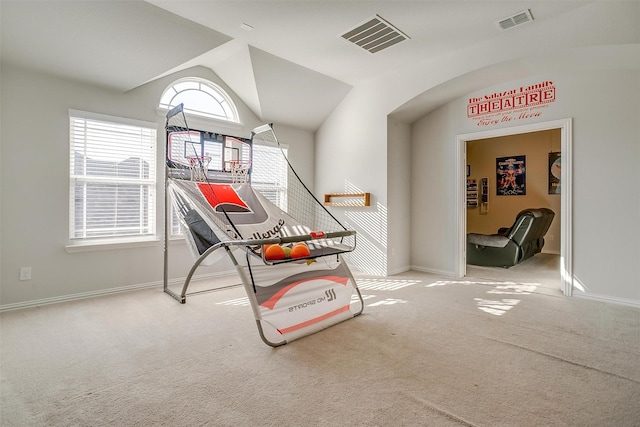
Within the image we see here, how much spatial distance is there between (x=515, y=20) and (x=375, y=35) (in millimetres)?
1302

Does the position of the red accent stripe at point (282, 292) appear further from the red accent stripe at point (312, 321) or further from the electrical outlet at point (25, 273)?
the electrical outlet at point (25, 273)

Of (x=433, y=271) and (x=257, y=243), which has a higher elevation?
(x=257, y=243)

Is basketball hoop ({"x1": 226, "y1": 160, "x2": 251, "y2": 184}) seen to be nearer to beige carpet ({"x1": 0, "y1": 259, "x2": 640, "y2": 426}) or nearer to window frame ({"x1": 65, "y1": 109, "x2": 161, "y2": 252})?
window frame ({"x1": 65, "y1": 109, "x2": 161, "y2": 252})

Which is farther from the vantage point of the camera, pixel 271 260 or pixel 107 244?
pixel 107 244

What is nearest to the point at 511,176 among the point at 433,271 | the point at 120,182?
the point at 433,271

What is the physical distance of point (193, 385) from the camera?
182cm

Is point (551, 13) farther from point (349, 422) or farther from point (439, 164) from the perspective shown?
point (349, 422)

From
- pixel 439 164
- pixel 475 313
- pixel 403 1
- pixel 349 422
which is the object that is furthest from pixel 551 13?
pixel 349 422

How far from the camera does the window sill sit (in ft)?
11.1

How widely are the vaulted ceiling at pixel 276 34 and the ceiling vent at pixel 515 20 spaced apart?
2.3 inches

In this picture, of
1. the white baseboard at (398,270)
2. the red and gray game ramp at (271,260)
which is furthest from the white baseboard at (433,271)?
the red and gray game ramp at (271,260)

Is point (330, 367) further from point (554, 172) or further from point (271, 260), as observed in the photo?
point (554, 172)

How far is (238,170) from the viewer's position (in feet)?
13.5

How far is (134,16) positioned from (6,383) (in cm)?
286
